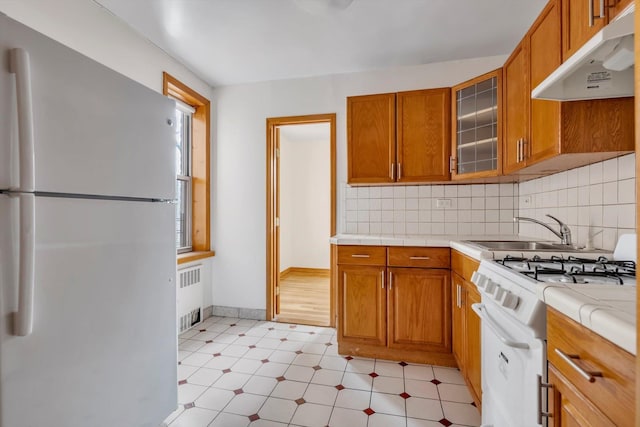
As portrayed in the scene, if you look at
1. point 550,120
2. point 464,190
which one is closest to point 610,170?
point 550,120

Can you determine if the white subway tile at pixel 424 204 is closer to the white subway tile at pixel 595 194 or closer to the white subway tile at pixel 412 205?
the white subway tile at pixel 412 205


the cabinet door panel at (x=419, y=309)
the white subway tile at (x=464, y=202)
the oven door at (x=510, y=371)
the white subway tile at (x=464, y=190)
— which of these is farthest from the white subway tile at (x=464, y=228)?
the oven door at (x=510, y=371)

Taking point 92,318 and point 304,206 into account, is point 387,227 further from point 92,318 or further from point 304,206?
point 304,206

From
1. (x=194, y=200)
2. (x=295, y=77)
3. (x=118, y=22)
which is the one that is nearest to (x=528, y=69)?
(x=295, y=77)

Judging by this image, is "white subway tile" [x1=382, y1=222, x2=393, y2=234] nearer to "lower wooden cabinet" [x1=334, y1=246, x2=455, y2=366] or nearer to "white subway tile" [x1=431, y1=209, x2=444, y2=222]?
"white subway tile" [x1=431, y1=209, x2=444, y2=222]

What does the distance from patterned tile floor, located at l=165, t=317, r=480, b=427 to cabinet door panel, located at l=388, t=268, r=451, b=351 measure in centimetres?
20

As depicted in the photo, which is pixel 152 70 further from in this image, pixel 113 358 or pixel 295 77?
pixel 113 358

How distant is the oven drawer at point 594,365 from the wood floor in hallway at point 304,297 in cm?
237

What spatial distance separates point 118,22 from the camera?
2.09 metres

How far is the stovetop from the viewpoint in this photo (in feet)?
3.18

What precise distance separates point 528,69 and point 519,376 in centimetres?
164

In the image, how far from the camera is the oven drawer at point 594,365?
56cm

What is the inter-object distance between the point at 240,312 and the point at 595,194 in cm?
310

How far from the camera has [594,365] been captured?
0.65m
